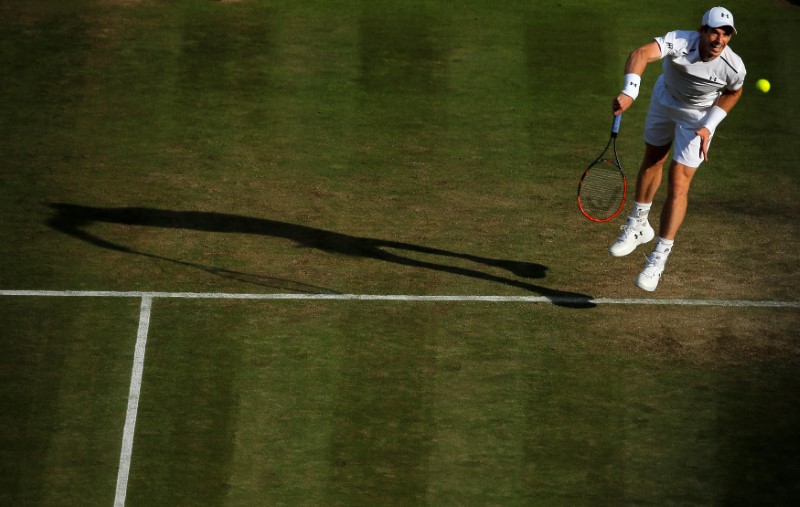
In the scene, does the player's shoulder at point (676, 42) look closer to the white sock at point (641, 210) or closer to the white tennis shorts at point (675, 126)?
the white tennis shorts at point (675, 126)

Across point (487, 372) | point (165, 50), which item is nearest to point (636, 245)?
point (487, 372)

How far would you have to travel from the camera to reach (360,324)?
1092cm

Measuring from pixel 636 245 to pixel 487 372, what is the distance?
7.44 ft

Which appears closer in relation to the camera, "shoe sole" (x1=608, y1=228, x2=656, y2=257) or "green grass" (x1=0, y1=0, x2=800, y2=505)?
"green grass" (x1=0, y1=0, x2=800, y2=505)

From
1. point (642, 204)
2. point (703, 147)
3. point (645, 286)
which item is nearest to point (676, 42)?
point (703, 147)

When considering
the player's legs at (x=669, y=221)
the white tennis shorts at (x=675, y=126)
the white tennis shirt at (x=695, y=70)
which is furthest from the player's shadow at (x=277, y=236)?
the white tennis shirt at (x=695, y=70)

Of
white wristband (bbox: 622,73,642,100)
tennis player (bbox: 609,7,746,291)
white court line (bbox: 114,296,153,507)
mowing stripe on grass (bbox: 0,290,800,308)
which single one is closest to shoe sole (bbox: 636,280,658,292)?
tennis player (bbox: 609,7,746,291)

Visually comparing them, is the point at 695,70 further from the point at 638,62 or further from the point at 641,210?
the point at 641,210

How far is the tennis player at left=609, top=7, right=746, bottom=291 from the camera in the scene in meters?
10.4

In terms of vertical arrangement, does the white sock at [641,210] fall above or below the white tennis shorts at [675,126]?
below

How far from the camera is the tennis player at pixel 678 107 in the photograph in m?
10.4

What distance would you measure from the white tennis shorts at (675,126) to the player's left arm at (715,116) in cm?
13

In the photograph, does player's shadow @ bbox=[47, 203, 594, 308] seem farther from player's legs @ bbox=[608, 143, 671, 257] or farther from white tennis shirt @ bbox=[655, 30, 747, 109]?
white tennis shirt @ bbox=[655, 30, 747, 109]

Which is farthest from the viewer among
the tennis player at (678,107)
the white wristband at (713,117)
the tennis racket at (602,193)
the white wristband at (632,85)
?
the tennis racket at (602,193)
